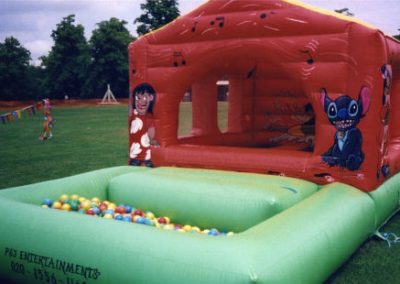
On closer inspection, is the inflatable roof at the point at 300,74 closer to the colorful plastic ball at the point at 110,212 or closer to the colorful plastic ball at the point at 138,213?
the colorful plastic ball at the point at 138,213

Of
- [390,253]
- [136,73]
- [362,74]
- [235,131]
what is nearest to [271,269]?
[390,253]

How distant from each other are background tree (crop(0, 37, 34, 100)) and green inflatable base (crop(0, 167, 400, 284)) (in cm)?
4196

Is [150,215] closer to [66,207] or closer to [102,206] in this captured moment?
[102,206]

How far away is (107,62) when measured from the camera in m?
44.3

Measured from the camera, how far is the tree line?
44.2 meters

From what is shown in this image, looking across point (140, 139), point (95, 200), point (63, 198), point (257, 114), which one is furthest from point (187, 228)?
point (257, 114)

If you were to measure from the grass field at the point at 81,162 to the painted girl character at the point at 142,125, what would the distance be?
83.7 inches

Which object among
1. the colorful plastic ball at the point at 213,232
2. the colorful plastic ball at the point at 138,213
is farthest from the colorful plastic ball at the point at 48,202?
the colorful plastic ball at the point at 213,232

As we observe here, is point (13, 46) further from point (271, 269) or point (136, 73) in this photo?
point (271, 269)

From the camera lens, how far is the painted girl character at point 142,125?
5.96 metres

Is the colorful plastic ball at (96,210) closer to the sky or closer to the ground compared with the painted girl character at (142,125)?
closer to the ground

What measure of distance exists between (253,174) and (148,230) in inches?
79.5

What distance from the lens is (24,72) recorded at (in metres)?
45.0

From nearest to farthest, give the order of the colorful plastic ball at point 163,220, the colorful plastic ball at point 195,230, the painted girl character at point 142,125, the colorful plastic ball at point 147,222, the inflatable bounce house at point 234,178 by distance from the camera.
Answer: the inflatable bounce house at point 234,178, the colorful plastic ball at point 195,230, the colorful plastic ball at point 147,222, the colorful plastic ball at point 163,220, the painted girl character at point 142,125
